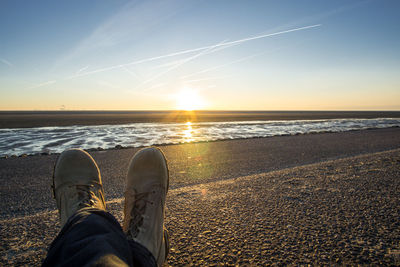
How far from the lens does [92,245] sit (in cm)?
73

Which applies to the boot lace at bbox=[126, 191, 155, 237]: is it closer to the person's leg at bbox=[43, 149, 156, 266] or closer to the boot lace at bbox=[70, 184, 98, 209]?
the person's leg at bbox=[43, 149, 156, 266]

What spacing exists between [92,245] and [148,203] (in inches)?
25.0

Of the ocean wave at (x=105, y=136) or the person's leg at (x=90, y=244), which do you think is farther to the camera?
the ocean wave at (x=105, y=136)

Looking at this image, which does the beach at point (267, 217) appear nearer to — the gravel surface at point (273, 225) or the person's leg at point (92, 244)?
the gravel surface at point (273, 225)

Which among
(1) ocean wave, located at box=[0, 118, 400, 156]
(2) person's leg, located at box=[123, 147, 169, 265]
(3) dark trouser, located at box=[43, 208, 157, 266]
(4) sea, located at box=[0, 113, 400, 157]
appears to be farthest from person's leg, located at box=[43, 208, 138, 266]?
(1) ocean wave, located at box=[0, 118, 400, 156]

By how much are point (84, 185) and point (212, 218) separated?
1.05 meters

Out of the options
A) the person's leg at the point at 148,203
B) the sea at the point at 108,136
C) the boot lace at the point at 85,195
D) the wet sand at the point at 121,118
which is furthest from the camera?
the wet sand at the point at 121,118

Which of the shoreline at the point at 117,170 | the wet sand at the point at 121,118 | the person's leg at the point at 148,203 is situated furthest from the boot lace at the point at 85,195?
the wet sand at the point at 121,118

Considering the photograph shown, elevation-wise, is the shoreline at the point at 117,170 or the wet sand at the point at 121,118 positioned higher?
the wet sand at the point at 121,118

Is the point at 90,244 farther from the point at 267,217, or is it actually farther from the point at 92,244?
the point at 267,217

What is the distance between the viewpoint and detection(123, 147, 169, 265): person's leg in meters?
1.11

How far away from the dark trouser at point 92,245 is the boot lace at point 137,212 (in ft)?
0.63

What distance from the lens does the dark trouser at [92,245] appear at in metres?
0.68

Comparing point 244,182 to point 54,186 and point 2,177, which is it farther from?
point 2,177
